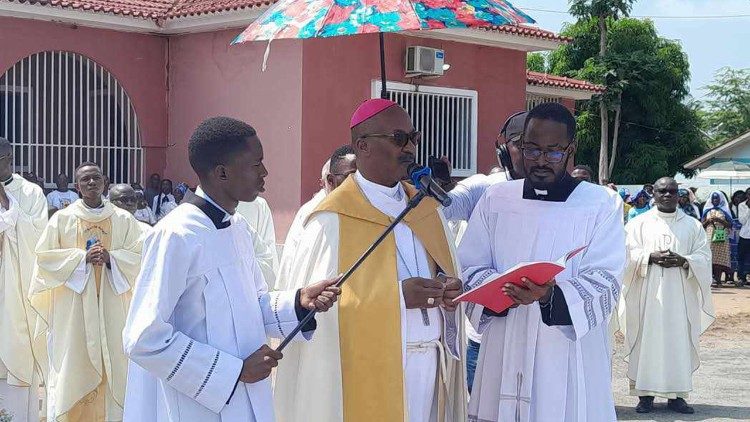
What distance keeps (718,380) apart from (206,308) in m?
9.01

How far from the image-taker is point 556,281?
4.85m

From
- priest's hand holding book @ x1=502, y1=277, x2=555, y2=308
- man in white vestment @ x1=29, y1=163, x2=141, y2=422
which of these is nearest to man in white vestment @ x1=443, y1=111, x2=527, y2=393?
priest's hand holding book @ x1=502, y1=277, x2=555, y2=308

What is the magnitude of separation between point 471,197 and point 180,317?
2212mm

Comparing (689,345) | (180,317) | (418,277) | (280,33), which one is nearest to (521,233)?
(418,277)

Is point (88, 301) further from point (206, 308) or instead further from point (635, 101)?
point (635, 101)

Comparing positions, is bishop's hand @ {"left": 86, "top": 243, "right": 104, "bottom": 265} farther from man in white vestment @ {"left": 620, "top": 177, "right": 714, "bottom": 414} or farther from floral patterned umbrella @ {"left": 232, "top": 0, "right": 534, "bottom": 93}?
man in white vestment @ {"left": 620, "top": 177, "right": 714, "bottom": 414}

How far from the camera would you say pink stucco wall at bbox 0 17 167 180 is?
16422 mm

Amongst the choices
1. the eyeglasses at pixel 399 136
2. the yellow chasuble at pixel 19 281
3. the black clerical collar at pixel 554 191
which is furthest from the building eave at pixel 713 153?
the eyeglasses at pixel 399 136

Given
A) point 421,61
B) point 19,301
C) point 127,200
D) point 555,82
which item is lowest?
point 19,301

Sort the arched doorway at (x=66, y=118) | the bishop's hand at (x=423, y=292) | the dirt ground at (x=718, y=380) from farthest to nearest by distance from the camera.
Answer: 1. the arched doorway at (x=66, y=118)
2. the dirt ground at (x=718, y=380)
3. the bishop's hand at (x=423, y=292)

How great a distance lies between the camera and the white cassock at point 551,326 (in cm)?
500

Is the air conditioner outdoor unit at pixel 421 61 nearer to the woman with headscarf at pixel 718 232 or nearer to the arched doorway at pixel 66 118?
the arched doorway at pixel 66 118

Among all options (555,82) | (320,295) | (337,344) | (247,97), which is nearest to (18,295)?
(337,344)

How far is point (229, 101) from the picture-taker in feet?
57.5
